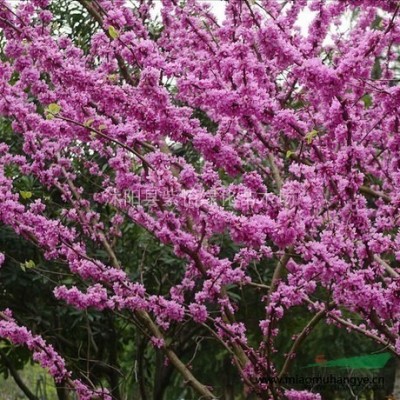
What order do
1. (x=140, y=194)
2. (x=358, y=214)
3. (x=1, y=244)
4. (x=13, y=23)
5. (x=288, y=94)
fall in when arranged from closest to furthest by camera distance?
(x=358, y=214), (x=140, y=194), (x=13, y=23), (x=288, y=94), (x=1, y=244)

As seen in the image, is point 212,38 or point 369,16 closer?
point 212,38

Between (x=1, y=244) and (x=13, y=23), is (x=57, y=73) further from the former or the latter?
(x=1, y=244)

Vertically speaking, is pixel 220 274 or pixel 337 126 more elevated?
pixel 337 126

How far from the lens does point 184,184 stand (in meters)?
3.94

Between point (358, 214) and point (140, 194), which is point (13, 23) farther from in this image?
point (358, 214)

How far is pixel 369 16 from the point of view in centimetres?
562

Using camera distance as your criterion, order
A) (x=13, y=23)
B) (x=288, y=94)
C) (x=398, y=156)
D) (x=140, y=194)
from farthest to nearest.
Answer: (x=288, y=94) < (x=13, y=23) < (x=140, y=194) < (x=398, y=156)

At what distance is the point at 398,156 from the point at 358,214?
611 mm

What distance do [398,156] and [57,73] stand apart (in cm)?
227

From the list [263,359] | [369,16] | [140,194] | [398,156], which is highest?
[369,16]

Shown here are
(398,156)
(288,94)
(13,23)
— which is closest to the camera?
(398,156)

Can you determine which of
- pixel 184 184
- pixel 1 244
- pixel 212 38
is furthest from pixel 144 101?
pixel 1 244

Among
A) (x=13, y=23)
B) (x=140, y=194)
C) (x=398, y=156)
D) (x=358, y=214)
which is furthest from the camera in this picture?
(x=13, y=23)

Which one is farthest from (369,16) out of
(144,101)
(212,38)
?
(144,101)
